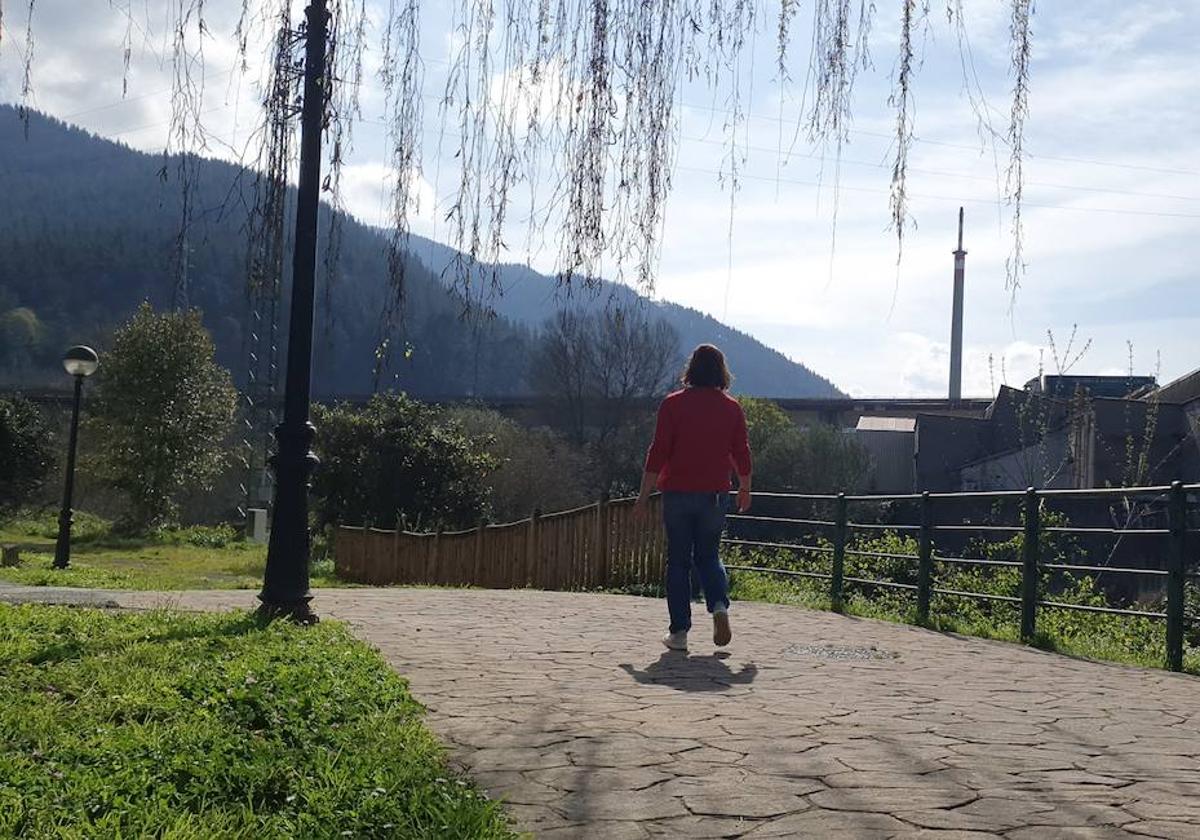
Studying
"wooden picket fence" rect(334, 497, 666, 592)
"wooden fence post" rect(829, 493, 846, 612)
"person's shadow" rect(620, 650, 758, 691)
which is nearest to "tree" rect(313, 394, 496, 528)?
"wooden picket fence" rect(334, 497, 666, 592)

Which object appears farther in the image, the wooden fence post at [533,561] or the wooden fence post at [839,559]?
the wooden fence post at [533,561]

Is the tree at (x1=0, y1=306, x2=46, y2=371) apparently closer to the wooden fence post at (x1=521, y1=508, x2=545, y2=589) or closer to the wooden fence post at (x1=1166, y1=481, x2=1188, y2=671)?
the wooden fence post at (x1=521, y1=508, x2=545, y2=589)

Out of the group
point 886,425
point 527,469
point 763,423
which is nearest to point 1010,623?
point 527,469

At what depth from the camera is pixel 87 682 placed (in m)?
4.53

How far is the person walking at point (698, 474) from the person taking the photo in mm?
6648


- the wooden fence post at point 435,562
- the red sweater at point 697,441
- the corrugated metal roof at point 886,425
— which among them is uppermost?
the corrugated metal roof at point 886,425

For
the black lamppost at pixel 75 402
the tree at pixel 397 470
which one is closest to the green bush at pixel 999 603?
the black lamppost at pixel 75 402

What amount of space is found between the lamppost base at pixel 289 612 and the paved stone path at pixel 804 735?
1.53 ft

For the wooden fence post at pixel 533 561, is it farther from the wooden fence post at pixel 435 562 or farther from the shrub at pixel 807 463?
the shrub at pixel 807 463

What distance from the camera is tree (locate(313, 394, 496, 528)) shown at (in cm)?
3166

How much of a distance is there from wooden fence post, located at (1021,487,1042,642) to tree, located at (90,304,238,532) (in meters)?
35.8

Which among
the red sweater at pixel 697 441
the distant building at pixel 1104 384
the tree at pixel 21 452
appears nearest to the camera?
the red sweater at pixel 697 441

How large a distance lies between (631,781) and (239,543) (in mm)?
35470

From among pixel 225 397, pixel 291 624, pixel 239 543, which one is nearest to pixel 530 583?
pixel 291 624
